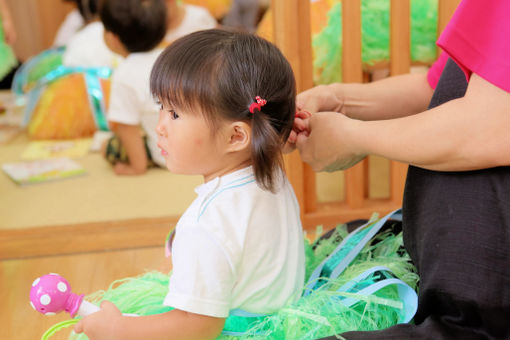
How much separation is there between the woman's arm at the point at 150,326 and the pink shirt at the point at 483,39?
42cm

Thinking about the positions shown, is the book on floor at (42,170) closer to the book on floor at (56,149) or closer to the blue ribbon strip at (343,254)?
the book on floor at (56,149)

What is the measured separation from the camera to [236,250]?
69 centimetres

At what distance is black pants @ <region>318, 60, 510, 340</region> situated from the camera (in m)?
0.66

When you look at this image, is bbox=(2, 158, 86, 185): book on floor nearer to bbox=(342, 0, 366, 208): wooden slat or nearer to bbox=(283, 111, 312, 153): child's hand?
bbox=(342, 0, 366, 208): wooden slat

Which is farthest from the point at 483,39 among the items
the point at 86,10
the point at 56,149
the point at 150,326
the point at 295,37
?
the point at 86,10

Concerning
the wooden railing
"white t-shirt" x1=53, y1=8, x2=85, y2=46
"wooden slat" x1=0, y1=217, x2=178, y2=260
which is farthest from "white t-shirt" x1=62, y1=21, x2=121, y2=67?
the wooden railing

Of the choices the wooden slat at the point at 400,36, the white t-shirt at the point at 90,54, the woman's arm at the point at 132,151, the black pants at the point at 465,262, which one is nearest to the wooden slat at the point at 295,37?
→ the wooden slat at the point at 400,36

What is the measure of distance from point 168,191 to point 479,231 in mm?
1194

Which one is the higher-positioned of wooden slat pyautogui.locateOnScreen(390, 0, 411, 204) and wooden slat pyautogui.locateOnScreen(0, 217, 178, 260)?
wooden slat pyautogui.locateOnScreen(390, 0, 411, 204)

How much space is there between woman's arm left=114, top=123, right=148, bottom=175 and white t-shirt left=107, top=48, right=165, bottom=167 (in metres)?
0.04

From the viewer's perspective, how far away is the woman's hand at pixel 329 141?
762 millimetres

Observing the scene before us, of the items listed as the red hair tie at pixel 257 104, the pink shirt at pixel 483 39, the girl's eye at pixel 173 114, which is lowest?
the girl's eye at pixel 173 114

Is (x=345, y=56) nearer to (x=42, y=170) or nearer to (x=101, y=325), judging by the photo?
(x=101, y=325)

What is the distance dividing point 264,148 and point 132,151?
4.18ft
